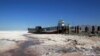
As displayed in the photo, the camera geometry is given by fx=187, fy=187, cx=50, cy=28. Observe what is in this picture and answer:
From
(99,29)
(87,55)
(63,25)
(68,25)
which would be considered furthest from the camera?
(63,25)

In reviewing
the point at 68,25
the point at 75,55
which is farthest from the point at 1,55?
the point at 68,25

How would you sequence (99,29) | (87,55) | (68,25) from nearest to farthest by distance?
1. (87,55)
2. (99,29)
3. (68,25)

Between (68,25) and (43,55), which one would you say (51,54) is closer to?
(43,55)

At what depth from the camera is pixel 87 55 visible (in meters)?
12.2

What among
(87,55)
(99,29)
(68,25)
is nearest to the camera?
(87,55)

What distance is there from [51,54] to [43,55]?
0.58m

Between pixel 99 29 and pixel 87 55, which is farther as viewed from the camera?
pixel 99 29

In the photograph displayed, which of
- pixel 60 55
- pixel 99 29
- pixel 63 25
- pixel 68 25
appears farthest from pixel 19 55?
pixel 63 25

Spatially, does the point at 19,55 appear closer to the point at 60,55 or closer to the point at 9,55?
the point at 9,55

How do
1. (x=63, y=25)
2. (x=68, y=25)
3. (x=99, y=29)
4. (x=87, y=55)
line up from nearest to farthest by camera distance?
(x=87, y=55) < (x=99, y=29) < (x=68, y=25) < (x=63, y=25)

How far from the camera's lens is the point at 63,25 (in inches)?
1738

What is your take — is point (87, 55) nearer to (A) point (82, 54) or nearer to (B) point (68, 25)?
(A) point (82, 54)

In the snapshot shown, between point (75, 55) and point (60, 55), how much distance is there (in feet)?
3.25

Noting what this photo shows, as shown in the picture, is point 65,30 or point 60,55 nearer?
point 60,55
